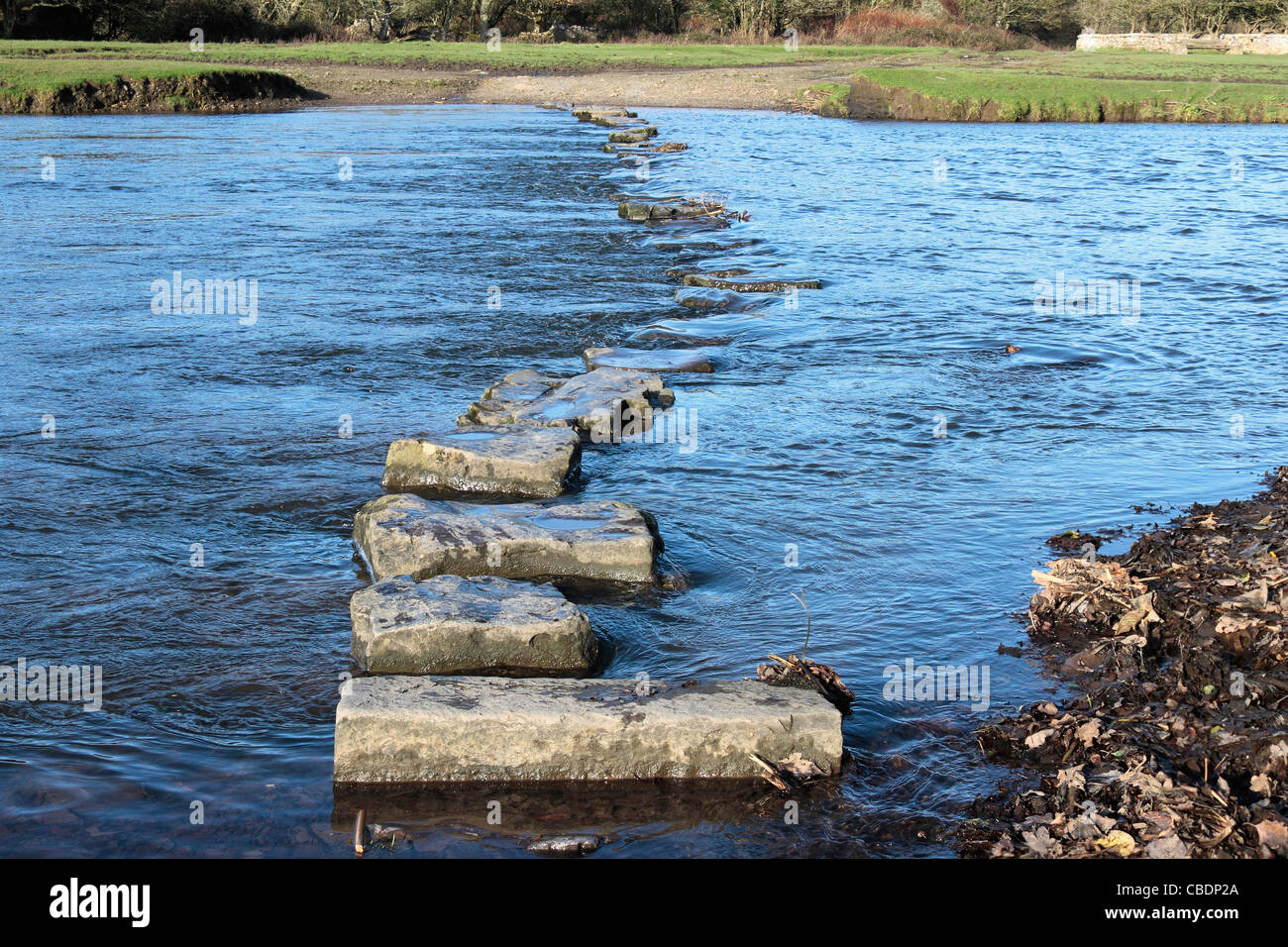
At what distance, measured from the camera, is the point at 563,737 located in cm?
377

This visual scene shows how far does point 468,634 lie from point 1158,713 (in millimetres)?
2343

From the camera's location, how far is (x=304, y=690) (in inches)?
169

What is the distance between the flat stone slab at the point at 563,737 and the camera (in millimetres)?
3742

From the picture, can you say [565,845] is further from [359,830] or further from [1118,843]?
[1118,843]

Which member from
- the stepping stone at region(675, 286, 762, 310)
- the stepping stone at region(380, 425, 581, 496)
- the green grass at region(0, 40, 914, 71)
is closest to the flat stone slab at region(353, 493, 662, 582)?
the stepping stone at region(380, 425, 581, 496)

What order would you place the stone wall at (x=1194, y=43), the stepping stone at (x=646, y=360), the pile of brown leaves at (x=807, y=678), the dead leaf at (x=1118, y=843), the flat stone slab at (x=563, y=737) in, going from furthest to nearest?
the stone wall at (x=1194, y=43)
the stepping stone at (x=646, y=360)
the pile of brown leaves at (x=807, y=678)
the flat stone slab at (x=563, y=737)
the dead leaf at (x=1118, y=843)

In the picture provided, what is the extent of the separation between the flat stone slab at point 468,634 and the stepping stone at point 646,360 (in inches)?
161

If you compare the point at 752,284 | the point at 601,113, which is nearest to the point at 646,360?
the point at 752,284

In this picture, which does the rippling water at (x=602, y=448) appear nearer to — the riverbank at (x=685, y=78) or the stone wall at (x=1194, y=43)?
the riverbank at (x=685, y=78)

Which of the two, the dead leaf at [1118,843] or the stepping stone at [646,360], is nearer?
the dead leaf at [1118,843]

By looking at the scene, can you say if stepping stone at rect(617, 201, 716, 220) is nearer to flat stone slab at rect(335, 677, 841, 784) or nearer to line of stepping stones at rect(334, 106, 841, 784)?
line of stepping stones at rect(334, 106, 841, 784)

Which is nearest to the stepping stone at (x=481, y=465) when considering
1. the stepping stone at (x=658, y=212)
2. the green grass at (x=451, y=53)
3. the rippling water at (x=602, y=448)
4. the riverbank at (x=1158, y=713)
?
the rippling water at (x=602, y=448)

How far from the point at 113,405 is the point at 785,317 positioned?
5434 mm
